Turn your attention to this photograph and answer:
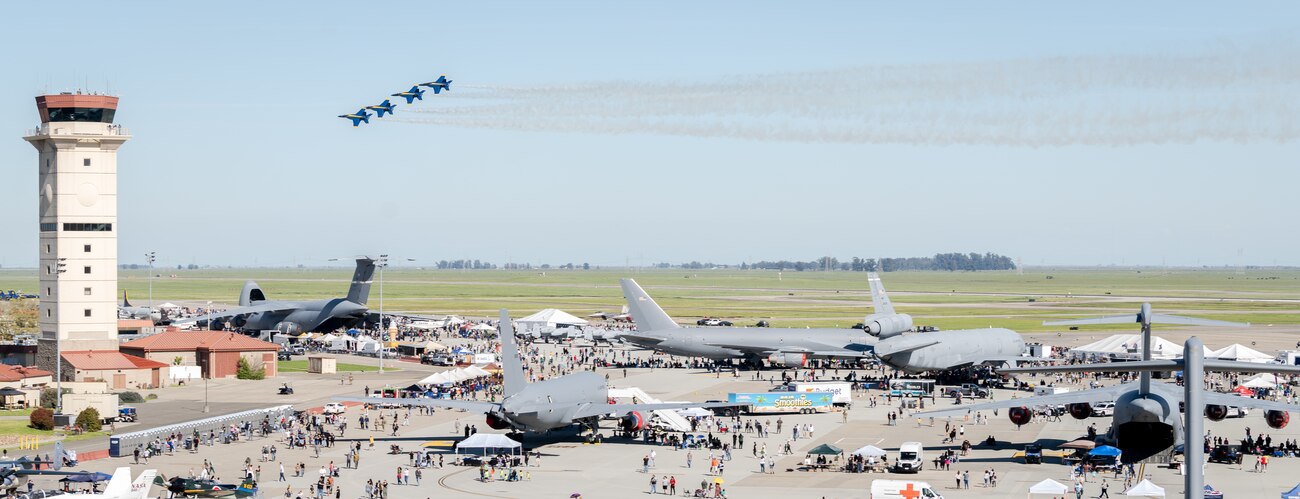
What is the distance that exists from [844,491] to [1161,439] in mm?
13909

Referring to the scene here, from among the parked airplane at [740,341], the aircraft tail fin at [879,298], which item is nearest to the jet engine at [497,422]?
the parked airplane at [740,341]

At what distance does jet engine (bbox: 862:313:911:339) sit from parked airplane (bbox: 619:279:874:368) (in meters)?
5.59

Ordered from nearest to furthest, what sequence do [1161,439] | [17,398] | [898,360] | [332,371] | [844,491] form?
[844,491], [1161,439], [17,398], [898,360], [332,371]

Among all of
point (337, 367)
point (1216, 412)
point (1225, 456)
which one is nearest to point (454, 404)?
point (1216, 412)

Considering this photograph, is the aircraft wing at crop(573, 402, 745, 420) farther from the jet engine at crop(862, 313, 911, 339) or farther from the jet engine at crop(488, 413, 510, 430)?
the jet engine at crop(862, 313, 911, 339)

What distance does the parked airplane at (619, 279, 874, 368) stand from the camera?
10225cm

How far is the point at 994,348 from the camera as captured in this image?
94.1 m

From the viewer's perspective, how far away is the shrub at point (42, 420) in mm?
70250

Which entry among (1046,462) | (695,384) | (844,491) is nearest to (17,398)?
(695,384)

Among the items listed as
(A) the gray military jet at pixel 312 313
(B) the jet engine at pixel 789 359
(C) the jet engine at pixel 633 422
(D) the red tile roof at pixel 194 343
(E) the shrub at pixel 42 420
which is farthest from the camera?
(A) the gray military jet at pixel 312 313

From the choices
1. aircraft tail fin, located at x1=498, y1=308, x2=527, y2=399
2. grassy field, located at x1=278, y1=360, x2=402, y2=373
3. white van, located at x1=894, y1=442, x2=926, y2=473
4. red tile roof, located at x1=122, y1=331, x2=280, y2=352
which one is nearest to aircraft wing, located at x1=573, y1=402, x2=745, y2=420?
aircraft tail fin, located at x1=498, y1=308, x2=527, y2=399

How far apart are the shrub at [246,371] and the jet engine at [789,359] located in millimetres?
36963

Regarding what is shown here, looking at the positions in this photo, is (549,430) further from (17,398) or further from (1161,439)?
(17,398)

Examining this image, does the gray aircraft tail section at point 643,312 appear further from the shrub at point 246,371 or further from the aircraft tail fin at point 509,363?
the aircraft tail fin at point 509,363
